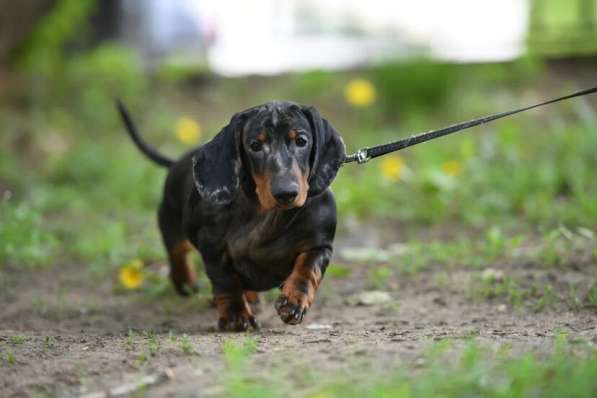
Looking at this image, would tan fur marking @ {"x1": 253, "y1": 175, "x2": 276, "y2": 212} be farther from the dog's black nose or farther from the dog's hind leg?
the dog's hind leg

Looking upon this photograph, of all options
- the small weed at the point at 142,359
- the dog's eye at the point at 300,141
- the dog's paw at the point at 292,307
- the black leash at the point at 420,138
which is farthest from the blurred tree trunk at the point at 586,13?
the small weed at the point at 142,359

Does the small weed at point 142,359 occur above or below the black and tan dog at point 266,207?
below

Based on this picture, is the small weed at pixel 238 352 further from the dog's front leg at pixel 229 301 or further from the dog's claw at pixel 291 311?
the dog's front leg at pixel 229 301

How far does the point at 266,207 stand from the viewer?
3574 millimetres

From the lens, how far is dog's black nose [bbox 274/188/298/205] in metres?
3.37

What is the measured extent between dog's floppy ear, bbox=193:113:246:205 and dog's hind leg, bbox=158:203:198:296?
90cm

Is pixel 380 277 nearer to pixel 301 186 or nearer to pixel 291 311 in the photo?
pixel 291 311

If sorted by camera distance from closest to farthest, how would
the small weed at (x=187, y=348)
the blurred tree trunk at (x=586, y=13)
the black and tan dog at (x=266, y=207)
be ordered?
the small weed at (x=187, y=348) < the black and tan dog at (x=266, y=207) < the blurred tree trunk at (x=586, y=13)

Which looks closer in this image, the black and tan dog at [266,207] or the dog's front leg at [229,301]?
the black and tan dog at [266,207]

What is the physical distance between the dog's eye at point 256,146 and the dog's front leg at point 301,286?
49 cm

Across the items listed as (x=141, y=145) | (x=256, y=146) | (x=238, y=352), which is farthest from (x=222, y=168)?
(x=141, y=145)

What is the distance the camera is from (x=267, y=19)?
15953 millimetres

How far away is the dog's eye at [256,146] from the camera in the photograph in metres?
3.62

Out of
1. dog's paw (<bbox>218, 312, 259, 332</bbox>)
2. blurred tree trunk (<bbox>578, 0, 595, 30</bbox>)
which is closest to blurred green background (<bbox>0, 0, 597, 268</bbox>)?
blurred tree trunk (<bbox>578, 0, 595, 30</bbox>)
